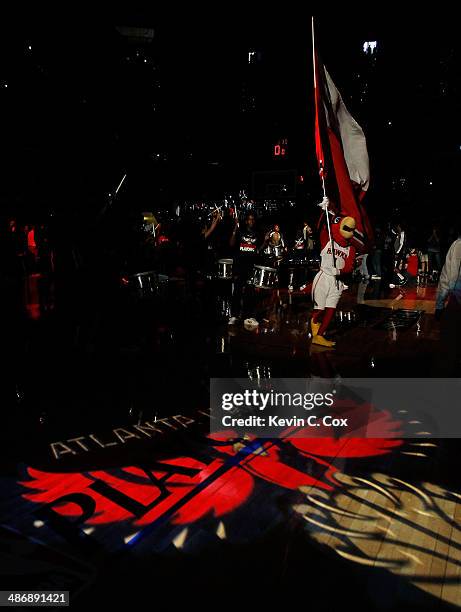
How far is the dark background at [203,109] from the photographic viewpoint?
10.6 metres

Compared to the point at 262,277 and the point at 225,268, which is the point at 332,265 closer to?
the point at 262,277

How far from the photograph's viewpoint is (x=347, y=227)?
7660 mm

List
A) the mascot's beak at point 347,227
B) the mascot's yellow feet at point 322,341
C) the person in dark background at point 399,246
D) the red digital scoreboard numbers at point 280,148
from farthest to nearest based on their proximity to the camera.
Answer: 1. the red digital scoreboard numbers at point 280,148
2. the person in dark background at point 399,246
3. the mascot's yellow feet at point 322,341
4. the mascot's beak at point 347,227

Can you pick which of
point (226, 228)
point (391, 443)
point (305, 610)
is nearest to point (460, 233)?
point (391, 443)

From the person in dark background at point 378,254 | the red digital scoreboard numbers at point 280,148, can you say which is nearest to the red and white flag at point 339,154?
the person in dark background at point 378,254

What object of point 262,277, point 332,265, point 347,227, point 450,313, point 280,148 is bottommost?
point 262,277

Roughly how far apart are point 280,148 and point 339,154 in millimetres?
20239

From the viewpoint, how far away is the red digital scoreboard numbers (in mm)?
26547

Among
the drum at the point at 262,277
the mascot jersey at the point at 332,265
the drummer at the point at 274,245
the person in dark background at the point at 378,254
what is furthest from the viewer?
the person in dark background at the point at 378,254

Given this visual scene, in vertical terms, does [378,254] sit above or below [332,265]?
below

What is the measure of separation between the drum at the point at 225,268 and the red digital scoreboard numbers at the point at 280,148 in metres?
16.7

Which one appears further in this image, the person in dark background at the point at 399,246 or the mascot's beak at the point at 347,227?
the person in dark background at the point at 399,246

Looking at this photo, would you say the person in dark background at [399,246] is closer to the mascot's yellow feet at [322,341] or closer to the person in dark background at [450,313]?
the mascot's yellow feet at [322,341]

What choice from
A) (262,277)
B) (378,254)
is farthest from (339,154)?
(378,254)
